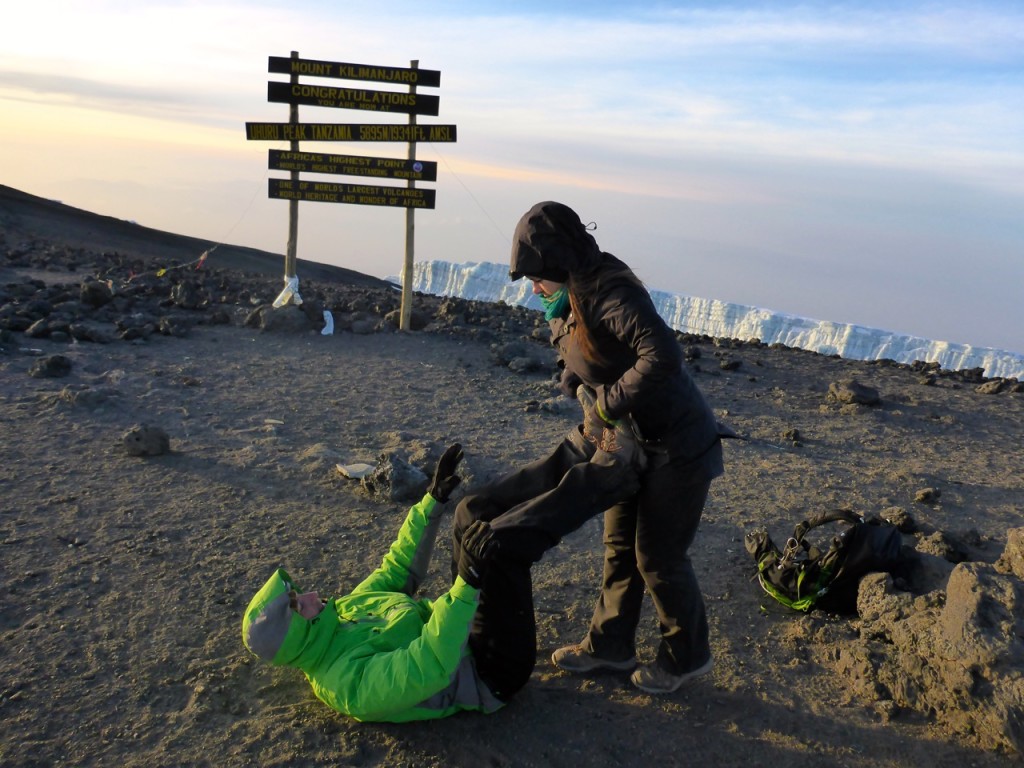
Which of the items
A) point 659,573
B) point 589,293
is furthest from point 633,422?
point 659,573

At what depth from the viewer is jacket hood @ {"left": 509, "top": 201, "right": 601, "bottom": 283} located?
3.22m

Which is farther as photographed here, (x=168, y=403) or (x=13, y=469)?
(x=168, y=403)

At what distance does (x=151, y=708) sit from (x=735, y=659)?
2.54m

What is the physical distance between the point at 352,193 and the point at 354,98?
3.82 feet

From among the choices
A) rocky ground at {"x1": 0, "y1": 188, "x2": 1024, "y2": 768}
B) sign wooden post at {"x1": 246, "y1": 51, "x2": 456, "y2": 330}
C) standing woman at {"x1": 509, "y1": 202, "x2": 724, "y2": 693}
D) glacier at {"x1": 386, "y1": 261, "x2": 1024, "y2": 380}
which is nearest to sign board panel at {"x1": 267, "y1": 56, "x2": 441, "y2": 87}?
sign wooden post at {"x1": 246, "y1": 51, "x2": 456, "y2": 330}

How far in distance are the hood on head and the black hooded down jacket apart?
1.39 m

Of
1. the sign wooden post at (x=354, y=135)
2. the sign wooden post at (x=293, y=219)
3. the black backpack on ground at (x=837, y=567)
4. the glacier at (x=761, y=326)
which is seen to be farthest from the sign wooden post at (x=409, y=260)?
the glacier at (x=761, y=326)

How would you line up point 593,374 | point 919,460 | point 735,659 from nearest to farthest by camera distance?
point 593,374
point 735,659
point 919,460

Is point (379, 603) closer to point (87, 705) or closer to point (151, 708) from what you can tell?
point (151, 708)

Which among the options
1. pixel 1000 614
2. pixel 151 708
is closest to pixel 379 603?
pixel 151 708

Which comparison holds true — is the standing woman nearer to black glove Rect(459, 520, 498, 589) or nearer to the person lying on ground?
the person lying on ground

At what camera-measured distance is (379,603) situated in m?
3.72

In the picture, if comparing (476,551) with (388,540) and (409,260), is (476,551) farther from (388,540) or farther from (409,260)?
(409,260)

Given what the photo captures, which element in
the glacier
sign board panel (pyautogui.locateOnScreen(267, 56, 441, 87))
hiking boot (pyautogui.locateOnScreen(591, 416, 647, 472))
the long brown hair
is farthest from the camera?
the glacier
